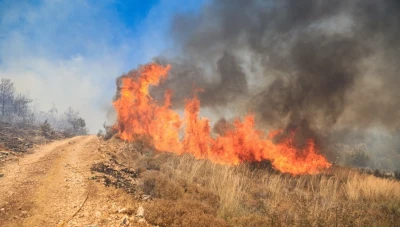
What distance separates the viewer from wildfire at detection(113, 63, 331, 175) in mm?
17891

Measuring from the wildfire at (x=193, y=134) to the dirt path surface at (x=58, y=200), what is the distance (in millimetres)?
9159

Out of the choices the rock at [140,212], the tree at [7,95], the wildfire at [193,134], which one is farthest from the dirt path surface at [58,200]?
the tree at [7,95]

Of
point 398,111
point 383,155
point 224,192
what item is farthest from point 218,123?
point 383,155

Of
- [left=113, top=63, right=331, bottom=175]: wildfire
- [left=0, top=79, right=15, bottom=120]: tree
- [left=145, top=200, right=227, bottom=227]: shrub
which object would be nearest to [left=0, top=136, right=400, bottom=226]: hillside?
[left=145, top=200, right=227, bottom=227]: shrub

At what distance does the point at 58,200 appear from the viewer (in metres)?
8.63

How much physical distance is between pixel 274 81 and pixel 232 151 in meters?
8.75

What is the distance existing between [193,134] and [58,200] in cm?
1283

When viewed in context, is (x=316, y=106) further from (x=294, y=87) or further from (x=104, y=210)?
(x=104, y=210)

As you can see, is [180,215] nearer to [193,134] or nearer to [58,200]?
[58,200]

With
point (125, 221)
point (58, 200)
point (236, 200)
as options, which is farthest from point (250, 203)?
point (58, 200)

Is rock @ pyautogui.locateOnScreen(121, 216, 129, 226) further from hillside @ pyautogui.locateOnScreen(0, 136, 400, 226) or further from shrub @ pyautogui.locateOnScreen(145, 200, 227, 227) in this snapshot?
shrub @ pyautogui.locateOnScreen(145, 200, 227, 227)

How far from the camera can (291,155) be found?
1792 cm

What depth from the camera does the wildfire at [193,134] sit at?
17.9 meters

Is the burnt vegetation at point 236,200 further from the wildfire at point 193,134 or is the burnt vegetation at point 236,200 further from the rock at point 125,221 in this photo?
the wildfire at point 193,134
